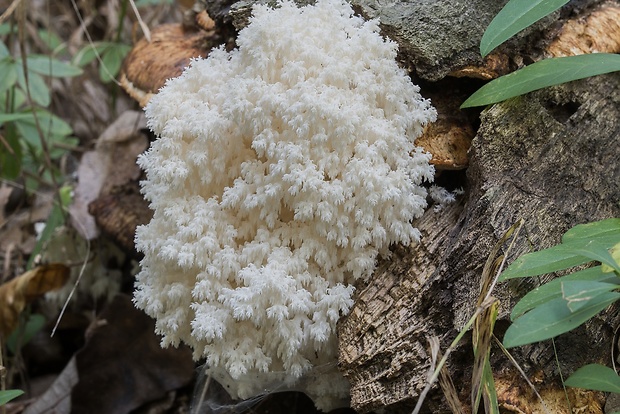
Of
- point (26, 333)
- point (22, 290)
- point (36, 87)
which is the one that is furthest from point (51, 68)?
point (26, 333)

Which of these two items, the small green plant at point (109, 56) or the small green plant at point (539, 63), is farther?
the small green plant at point (109, 56)

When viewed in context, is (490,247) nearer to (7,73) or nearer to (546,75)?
(546,75)

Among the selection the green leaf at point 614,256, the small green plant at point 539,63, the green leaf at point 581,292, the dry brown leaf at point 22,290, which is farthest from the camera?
the dry brown leaf at point 22,290

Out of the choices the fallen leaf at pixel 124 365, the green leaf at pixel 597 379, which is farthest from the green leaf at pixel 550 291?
the fallen leaf at pixel 124 365

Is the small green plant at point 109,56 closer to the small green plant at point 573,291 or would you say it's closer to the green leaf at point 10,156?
the green leaf at point 10,156

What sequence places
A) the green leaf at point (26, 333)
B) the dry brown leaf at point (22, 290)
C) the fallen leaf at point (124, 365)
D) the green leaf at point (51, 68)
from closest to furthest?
1. the fallen leaf at point (124, 365)
2. the dry brown leaf at point (22, 290)
3. the green leaf at point (26, 333)
4. the green leaf at point (51, 68)

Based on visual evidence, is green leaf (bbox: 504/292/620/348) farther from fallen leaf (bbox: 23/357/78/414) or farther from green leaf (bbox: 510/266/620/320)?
fallen leaf (bbox: 23/357/78/414)

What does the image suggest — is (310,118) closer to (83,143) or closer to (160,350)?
(160,350)

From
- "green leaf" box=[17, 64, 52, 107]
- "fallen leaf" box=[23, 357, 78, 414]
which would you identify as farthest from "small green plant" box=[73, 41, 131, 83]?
"fallen leaf" box=[23, 357, 78, 414]
